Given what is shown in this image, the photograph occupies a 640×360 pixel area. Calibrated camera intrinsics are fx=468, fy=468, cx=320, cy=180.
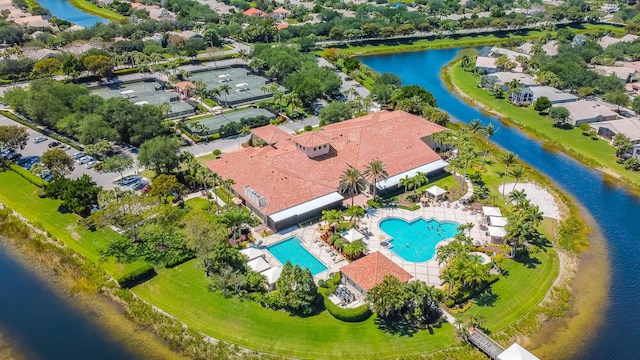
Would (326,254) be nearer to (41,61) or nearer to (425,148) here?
(425,148)

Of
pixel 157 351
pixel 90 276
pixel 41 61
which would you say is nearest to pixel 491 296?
pixel 157 351

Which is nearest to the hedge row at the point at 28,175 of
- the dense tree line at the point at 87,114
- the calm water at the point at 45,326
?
the dense tree line at the point at 87,114

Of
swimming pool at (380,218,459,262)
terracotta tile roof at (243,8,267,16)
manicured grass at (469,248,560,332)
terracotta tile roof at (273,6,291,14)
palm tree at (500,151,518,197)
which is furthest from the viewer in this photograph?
terracotta tile roof at (273,6,291,14)

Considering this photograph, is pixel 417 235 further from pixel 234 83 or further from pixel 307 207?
pixel 234 83

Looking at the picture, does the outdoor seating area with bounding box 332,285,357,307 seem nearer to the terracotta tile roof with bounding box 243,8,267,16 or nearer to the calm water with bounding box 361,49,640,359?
the calm water with bounding box 361,49,640,359

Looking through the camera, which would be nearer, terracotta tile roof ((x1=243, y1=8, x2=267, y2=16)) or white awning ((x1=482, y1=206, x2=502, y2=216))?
white awning ((x1=482, y1=206, x2=502, y2=216))

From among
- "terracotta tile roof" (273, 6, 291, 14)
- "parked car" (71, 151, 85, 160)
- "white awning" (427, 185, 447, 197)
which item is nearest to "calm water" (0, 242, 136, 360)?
"parked car" (71, 151, 85, 160)
